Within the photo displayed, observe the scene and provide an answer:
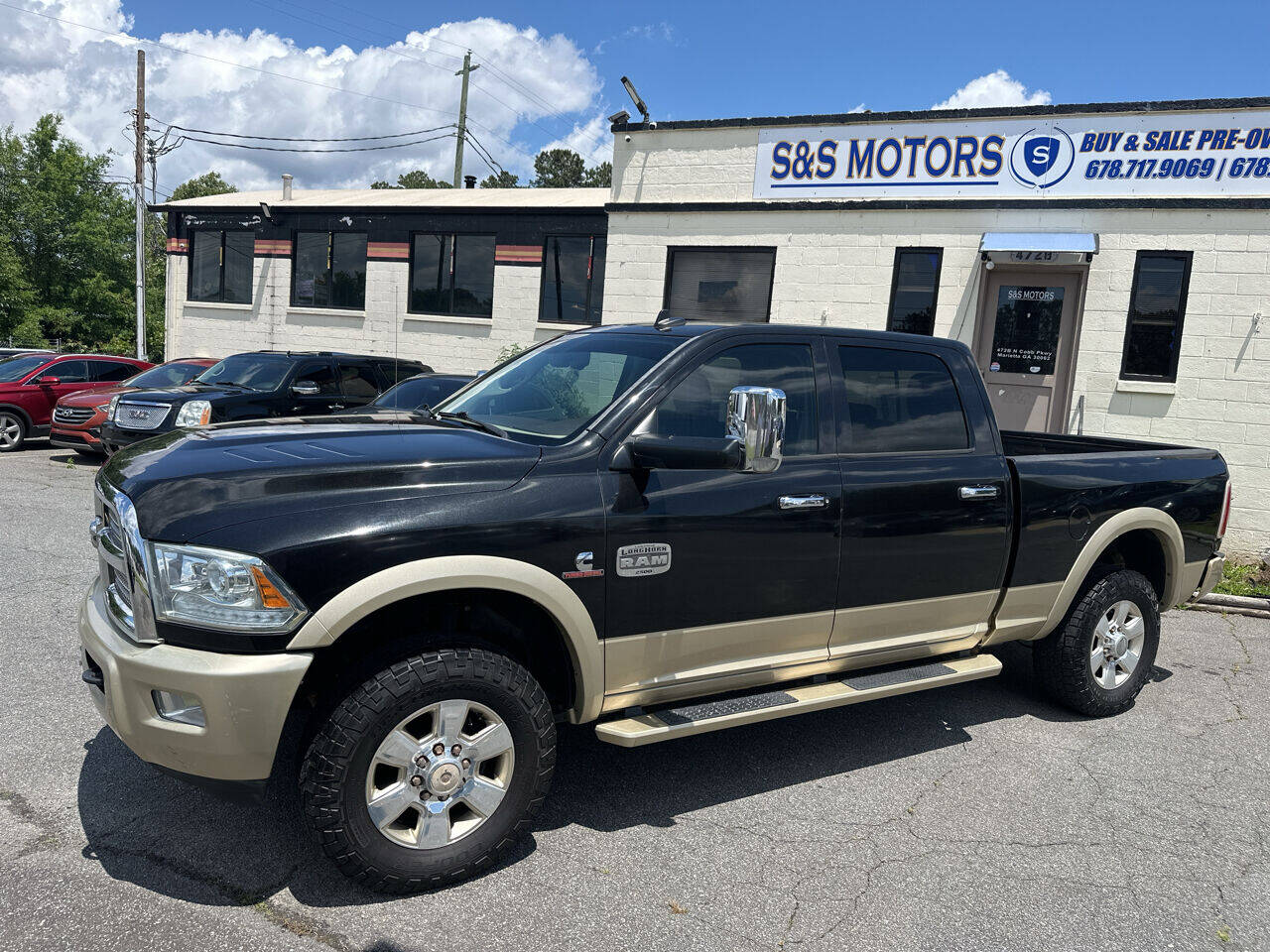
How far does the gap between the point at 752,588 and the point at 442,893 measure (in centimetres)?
157

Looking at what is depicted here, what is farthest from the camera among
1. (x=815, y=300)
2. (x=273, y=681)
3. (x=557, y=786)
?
(x=815, y=300)

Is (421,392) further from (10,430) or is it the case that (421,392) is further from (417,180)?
(417,180)

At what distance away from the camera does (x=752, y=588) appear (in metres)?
3.72

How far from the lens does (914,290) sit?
1153 cm

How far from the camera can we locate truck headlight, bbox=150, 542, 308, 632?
2770mm

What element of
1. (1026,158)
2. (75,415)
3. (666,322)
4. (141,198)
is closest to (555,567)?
(666,322)

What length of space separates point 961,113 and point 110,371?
13.8 meters

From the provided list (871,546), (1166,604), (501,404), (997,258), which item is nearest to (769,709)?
(871,546)

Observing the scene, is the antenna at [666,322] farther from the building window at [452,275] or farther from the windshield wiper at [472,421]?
the building window at [452,275]

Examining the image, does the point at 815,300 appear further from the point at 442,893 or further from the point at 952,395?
the point at 442,893

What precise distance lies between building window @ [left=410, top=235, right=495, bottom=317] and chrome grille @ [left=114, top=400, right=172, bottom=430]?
7.61 meters

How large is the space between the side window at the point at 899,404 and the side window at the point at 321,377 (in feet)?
29.8

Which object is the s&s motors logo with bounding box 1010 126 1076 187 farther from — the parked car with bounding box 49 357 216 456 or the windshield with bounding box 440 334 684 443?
the parked car with bounding box 49 357 216 456

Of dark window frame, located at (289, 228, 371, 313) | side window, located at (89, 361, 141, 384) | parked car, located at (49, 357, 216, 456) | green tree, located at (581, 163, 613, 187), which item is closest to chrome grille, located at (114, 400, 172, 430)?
parked car, located at (49, 357, 216, 456)
